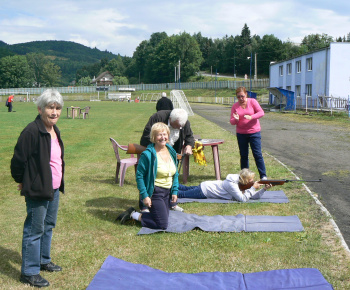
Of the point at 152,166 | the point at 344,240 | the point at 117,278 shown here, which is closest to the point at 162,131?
the point at 152,166

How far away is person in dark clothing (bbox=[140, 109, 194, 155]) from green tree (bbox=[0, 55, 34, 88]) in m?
160

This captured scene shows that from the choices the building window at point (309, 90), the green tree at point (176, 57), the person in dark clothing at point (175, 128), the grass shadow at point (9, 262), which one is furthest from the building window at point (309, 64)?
the green tree at point (176, 57)

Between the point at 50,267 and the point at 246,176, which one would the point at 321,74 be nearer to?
the point at 246,176

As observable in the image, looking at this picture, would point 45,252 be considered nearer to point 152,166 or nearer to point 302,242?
point 152,166

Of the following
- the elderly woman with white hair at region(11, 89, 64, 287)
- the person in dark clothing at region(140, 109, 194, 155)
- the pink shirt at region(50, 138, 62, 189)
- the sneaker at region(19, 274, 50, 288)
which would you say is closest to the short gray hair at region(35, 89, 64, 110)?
the elderly woman with white hair at region(11, 89, 64, 287)

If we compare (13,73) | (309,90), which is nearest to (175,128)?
(309,90)

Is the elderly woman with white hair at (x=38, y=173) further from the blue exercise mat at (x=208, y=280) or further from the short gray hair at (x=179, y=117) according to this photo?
the short gray hair at (x=179, y=117)

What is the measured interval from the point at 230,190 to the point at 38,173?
14.0 feet

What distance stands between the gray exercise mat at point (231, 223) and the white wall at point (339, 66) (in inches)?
1391

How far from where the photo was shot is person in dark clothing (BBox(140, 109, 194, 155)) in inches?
295

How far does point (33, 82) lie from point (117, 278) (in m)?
179

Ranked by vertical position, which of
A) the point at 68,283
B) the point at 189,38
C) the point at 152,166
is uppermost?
the point at 189,38

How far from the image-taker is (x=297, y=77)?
1875 inches

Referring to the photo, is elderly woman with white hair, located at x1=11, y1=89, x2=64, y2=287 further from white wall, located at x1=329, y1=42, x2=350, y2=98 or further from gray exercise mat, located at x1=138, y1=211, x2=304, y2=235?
white wall, located at x1=329, y1=42, x2=350, y2=98
